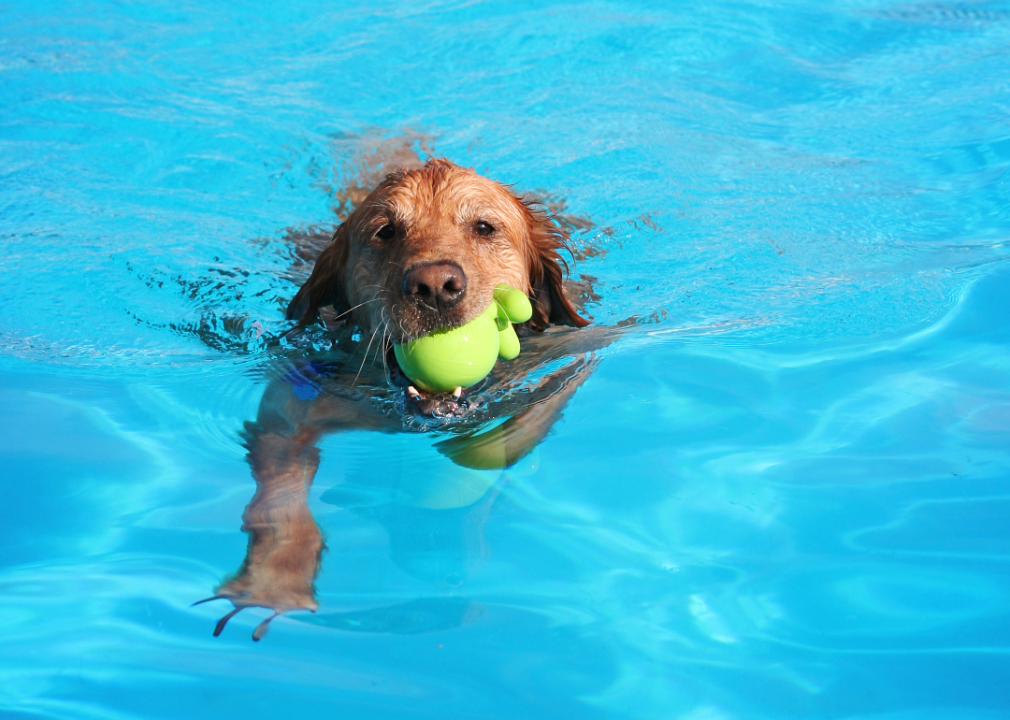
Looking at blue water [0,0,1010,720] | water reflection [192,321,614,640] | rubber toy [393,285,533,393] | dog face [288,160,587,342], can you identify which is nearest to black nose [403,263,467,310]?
dog face [288,160,587,342]

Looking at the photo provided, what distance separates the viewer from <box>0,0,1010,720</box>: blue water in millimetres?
2967

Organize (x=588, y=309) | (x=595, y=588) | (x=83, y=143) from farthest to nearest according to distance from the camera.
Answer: (x=83, y=143), (x=588, y=309), (x=595, y=588)

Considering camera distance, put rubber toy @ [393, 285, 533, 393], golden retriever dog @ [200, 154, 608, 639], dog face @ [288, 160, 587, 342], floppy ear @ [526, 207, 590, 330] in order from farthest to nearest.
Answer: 1. floppy ear @ [526, 207, 590, 330]
2. dog face @ [288, 160, 587, 342]
3. rubber toy @ [393, 285, 533, 393]
4. golden retriever dog @ [200, 154, 608, 639]

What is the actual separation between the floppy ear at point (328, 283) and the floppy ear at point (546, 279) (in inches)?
37.6

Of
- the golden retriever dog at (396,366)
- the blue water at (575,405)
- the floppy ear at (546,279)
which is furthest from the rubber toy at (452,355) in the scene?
the floppy ear at (546,279)

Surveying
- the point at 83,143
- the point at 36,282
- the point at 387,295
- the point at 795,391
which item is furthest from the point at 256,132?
the point at 795,391

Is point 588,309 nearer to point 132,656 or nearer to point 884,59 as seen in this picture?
point 132,656

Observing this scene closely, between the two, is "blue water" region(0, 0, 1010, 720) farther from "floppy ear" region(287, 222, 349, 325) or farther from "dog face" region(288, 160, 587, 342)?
"dog face" region(288, 160, 587, 342)

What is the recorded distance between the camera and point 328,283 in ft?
16.2

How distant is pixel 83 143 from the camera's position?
759 cm

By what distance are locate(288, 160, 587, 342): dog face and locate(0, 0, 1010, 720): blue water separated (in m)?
0.50

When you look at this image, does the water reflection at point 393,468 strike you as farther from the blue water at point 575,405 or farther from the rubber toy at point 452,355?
the rubber toy at point 452,355

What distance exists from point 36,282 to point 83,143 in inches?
93.4

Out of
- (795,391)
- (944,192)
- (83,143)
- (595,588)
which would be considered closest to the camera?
(595,588)
